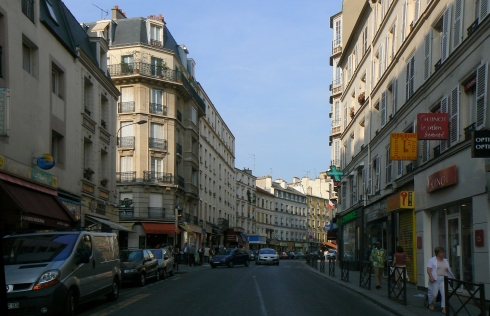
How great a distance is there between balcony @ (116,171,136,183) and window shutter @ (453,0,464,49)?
33416mm

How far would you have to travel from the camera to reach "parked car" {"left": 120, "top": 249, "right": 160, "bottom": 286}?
67.8ft

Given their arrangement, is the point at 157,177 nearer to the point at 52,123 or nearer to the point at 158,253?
the point at 158,253

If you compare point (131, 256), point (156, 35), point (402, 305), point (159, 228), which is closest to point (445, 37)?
point (402, 305)

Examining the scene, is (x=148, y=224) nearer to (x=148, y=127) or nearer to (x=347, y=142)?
(x=148, y=127)

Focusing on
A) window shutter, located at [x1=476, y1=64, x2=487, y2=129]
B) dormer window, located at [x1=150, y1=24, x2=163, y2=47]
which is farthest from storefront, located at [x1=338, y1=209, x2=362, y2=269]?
dormer window, located at [x1=150, y1=24, x2=163, y2=47]

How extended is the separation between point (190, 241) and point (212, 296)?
37590 mm

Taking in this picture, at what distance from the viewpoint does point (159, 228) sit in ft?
151

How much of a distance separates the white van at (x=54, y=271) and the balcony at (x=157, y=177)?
105 ft

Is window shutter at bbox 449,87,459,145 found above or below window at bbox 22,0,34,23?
below

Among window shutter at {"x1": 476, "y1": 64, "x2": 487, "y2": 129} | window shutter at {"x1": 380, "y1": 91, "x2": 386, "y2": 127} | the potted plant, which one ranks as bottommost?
the potted plant

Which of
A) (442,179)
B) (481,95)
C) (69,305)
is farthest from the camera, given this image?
(442,179)

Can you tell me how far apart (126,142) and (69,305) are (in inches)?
1418

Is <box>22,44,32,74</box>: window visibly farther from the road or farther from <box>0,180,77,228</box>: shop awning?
the road

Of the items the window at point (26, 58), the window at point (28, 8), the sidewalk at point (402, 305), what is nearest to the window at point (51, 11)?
the window at point (28, 8)
